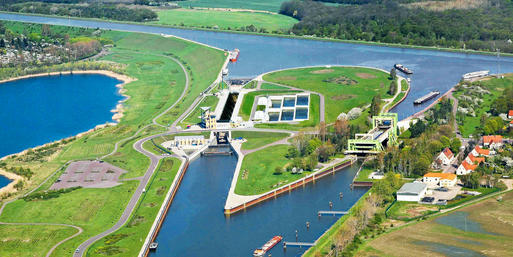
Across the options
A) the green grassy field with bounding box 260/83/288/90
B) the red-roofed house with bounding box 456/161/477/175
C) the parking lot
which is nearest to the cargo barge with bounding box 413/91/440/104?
the green grassy field with bounding box 260/83/288/90

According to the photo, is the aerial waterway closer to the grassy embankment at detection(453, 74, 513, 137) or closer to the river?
the river

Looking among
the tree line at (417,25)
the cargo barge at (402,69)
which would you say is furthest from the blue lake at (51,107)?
the tree line at (417,25)

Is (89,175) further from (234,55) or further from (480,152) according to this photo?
(234,55)

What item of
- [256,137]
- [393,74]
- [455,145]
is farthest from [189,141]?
[393,74]

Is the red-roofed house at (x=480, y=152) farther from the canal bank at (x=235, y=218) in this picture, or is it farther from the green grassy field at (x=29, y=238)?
the green grassy field at (x=29, y=238)

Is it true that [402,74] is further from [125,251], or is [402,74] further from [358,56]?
[125,251]

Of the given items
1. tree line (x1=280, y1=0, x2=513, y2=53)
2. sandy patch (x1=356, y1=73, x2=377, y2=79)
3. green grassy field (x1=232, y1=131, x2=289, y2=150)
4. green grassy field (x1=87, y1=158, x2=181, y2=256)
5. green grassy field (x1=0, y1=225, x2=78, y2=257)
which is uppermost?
tree line (x1=280, y1=0, x2=513, y2=53)
